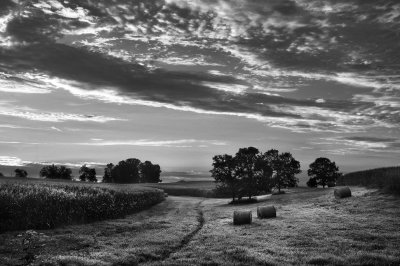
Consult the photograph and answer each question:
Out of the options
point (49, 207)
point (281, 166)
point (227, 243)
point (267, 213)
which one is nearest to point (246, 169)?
point (281, 166)

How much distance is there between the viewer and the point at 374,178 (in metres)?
61.7

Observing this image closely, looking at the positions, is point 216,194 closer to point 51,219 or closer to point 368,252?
point 51,219

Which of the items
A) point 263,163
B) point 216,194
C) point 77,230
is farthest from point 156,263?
point 216,194

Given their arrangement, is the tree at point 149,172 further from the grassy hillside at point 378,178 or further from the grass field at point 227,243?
the grass field at point 227,243

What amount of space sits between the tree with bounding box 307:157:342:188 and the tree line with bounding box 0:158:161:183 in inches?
2689

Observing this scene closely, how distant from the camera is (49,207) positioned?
33062 millimetres

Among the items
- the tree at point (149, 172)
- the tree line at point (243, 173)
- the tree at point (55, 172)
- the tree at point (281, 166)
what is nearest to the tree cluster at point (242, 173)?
the tree line at point (243, 173)

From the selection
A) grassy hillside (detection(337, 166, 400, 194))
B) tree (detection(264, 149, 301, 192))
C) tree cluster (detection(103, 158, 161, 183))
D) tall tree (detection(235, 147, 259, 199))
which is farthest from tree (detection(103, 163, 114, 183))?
grassy hillside (detection(337, 166, 400, 194))

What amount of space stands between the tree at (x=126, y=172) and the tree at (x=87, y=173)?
46.1ft

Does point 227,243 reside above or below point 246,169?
below

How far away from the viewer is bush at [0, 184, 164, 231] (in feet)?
98.8

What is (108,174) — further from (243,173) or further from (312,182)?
(243,173)

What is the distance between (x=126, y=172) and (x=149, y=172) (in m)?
13.5

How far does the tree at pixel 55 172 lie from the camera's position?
152 meters
